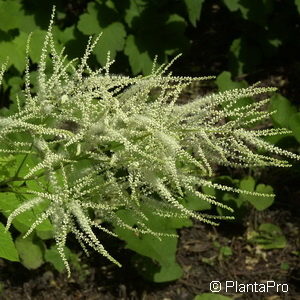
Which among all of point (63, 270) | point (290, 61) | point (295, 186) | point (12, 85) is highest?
point (290, 61)

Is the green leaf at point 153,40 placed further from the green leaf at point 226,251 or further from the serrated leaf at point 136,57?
the green leaf at point 226,251

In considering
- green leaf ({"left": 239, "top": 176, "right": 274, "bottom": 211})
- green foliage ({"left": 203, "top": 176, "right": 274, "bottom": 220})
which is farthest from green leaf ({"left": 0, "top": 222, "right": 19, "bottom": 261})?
green leaf ({"left": 239, "top": 176, "right": 274, "bottom": 211})

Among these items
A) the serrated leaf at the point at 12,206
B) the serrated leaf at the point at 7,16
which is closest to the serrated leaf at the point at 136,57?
the serrated leaf at the point at 7,16

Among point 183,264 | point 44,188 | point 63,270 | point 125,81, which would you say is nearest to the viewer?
point 125,81

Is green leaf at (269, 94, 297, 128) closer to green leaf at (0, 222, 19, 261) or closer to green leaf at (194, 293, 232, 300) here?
green leaf at (194, 293, 232, 300)

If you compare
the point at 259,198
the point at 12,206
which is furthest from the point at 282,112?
the point at 12,206

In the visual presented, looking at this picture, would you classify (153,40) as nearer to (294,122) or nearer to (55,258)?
(294,122)

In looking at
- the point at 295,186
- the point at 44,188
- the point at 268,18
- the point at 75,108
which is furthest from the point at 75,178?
the point at 268,18

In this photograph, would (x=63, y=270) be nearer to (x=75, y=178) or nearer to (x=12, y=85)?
(x=12, y=85)
